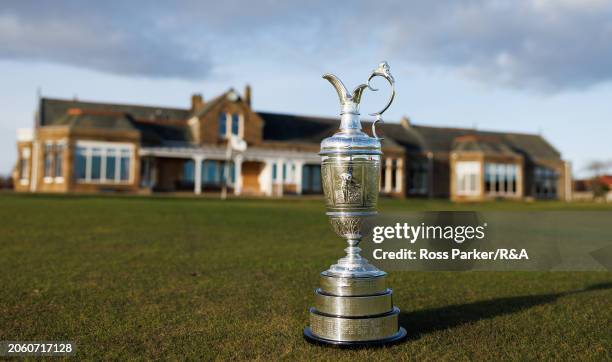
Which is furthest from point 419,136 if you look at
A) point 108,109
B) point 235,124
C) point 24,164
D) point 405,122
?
point 24,164

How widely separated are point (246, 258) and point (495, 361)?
6109mm

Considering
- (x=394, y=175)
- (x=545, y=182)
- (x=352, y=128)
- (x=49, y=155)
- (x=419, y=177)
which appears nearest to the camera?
(x=352, y=128)

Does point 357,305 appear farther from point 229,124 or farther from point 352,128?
point 229,124

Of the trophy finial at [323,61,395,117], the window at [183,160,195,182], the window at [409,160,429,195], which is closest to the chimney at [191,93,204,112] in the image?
the window at [183,160,195,182]

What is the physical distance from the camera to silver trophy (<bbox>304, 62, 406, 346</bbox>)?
4.43 meters

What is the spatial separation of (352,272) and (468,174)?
43.2 metres

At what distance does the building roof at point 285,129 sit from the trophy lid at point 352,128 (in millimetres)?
31169

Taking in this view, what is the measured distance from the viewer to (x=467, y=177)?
4566cm

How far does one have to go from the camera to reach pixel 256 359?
13.0 ft

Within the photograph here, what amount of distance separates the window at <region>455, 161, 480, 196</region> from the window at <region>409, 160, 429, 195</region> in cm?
273

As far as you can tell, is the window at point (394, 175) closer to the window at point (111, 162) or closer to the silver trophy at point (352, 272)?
the window at point (111, 162)

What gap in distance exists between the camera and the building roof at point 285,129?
36.2 metres

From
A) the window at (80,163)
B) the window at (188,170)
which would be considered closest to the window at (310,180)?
the window at (188,170)

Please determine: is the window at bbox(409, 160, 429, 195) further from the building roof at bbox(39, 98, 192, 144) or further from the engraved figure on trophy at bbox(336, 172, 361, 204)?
the engraved figure on trophy at bbox(336, 172, 361, 204)
